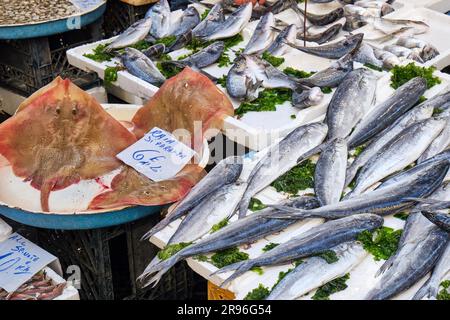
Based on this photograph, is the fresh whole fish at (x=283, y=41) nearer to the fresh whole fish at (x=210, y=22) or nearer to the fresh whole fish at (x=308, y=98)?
→ the fresh whole fish at (x=210, y=22)

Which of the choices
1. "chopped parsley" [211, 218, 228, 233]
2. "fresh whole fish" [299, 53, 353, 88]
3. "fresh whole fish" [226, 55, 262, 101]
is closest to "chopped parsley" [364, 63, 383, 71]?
"fresh whole fish" [299, 53, 353, 88]

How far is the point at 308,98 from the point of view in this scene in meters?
3.90

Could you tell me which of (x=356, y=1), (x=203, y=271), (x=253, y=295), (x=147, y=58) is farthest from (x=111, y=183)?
(x=356, y=1)

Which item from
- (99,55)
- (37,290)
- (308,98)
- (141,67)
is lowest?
(37,290)

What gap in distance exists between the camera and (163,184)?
128 inches

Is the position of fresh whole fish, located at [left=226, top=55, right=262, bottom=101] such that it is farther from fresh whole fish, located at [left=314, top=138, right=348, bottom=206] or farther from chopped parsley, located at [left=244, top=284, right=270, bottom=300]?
chopped parsley, located at [left=244, top=284, right=270, bottom=300]

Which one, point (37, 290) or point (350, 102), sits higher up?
point (350, 102)

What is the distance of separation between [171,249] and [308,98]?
146 cm

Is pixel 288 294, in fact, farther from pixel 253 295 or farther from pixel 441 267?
pixel 441 267

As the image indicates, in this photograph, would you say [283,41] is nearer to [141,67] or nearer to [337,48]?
[337,48]

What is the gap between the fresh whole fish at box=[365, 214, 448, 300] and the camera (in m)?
2.56

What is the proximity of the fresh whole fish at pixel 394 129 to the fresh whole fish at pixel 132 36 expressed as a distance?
218 centimetres

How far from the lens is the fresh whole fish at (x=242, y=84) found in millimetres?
4059

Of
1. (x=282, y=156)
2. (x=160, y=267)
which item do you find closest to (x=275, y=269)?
(x=160, y=267)
